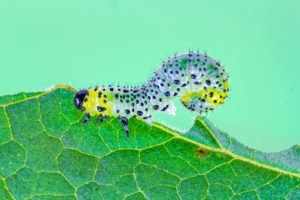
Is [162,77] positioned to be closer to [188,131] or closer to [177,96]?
[177,96]

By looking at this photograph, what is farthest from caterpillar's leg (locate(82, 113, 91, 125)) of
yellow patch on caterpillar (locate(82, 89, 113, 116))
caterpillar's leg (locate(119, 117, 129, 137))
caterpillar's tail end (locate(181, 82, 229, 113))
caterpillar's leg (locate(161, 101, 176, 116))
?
caterpillar's tail end (locate(181, 82, 229, 113))

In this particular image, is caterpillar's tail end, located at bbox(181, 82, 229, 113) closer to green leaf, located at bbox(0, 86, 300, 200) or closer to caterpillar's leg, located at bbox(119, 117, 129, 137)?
green leaf, located at bbox(0, 86, 300, 200)

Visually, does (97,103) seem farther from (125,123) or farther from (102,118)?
(125,123)

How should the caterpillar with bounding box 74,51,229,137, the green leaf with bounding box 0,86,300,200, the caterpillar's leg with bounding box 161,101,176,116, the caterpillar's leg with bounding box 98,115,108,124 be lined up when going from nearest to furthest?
1. the green leaf with bounding box 0,86,300,200
2. the caterpillar's leg with bounding box 98,115,108,124
3. the caterpillar with bounding box 74,51,229,137
4. the caterpillar's leg with bounding box 161,101,176,116

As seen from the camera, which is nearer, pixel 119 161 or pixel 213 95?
pixel 119 161

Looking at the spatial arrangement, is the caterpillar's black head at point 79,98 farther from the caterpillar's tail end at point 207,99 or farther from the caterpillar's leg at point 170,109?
the caterpillar's tail end at point 207,99

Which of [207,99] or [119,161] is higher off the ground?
[207,99]

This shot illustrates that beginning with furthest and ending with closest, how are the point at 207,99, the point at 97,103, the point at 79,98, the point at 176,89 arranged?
the point at 176,89, the point at 207,99, the point at 97,103, the point at 79,98

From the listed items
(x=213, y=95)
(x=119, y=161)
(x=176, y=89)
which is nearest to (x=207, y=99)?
(x=213, y=95)
